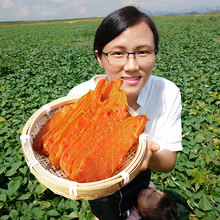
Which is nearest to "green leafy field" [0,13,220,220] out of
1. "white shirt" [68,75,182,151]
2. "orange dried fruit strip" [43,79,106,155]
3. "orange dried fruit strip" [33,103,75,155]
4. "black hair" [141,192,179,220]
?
"black hair" [141,192,179,220]

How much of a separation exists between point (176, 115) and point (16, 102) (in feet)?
12.5

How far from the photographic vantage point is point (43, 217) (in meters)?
2.01

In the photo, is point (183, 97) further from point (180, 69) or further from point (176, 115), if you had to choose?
point (176, 115)

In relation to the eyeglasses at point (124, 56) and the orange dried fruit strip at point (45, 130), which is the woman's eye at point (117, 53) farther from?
the orange dried fruit strip at point (45, 130)

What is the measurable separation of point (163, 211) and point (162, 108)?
1.09 meters

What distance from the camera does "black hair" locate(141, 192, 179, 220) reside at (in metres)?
1.89

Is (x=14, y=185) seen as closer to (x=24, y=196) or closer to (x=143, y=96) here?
(x=24, y=196)

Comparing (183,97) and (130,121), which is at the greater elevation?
(130,121)

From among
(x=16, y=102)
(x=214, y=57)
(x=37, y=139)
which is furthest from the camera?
(x=214, y=57)

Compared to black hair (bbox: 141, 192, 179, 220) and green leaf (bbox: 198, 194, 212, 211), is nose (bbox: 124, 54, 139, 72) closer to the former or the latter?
black hair (bbox: 141, 192, 179, 220)

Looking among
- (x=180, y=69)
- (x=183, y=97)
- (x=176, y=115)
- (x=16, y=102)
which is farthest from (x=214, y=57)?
(x=16, y=102)

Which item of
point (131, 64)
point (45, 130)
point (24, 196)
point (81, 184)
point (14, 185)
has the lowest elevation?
point (24, 196)

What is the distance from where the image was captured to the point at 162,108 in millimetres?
1795

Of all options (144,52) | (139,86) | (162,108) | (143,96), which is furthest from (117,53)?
(162,108)
